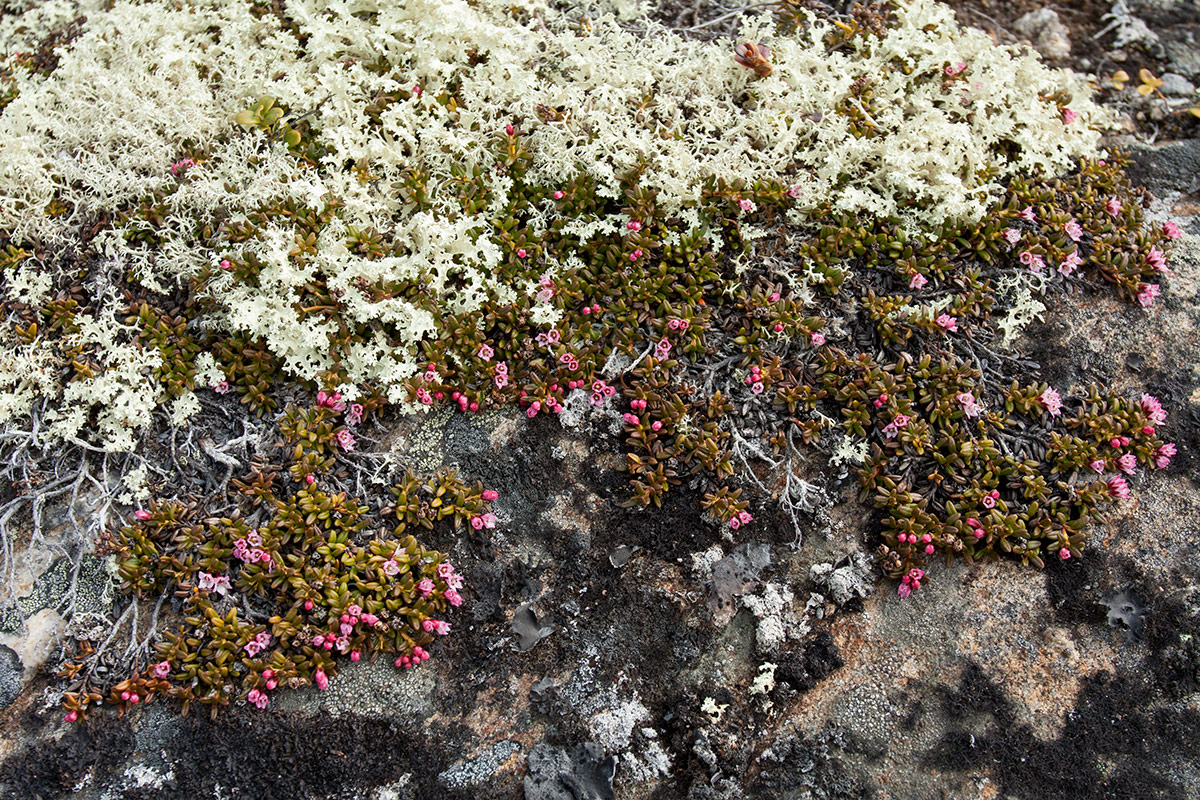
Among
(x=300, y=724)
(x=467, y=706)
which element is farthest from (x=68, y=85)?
(x=467, y=706)

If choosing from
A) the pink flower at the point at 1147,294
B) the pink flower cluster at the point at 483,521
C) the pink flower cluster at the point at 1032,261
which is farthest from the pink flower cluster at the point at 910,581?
the pink flower at the point at 1147,294

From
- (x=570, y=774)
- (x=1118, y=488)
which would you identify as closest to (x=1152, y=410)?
(x=1118, y=488)

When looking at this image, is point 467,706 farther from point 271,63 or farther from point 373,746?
point 271,63

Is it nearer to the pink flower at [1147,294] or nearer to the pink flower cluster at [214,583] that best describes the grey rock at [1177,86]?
the pink flower at [1147,294]

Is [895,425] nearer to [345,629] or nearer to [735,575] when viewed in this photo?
[735,575]

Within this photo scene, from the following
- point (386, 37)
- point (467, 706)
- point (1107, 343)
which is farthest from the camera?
point (386, 37)

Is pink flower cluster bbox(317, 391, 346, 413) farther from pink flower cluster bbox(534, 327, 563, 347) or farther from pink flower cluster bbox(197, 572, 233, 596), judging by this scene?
pink flower cluster bbox(534, 327, 563, 347)
